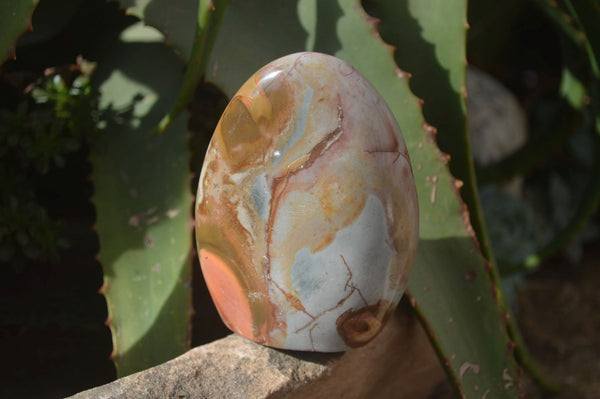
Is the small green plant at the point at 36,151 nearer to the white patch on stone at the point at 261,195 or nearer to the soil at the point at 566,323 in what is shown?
the white patch on stone at the point at 261,195

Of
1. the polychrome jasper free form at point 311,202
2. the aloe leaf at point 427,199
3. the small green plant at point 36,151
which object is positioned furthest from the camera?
the small green plant at point 36,151

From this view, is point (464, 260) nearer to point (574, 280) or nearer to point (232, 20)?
point (232, 20)

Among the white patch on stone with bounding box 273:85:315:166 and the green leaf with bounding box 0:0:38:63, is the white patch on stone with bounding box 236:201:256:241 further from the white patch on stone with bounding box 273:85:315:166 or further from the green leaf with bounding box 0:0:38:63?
the green leaf with bounding box 0:0:38:63

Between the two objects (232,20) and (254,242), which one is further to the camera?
(232,20)

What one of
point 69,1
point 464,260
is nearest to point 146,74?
point 69,1

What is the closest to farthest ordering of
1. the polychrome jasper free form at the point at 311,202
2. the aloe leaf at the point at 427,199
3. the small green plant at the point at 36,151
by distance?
the polychrome jasper free form at the point at 311,202 < the aloe leaf at the point at 427,199 < the small green plant at the point at 36,151

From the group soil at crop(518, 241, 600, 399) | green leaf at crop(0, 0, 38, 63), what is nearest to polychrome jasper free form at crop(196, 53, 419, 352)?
green leaf at crop(0, 0, 38, 63)

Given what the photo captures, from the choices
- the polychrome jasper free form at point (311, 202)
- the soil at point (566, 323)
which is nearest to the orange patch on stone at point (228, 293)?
the polychrome jasper free form at point (311, 202)
